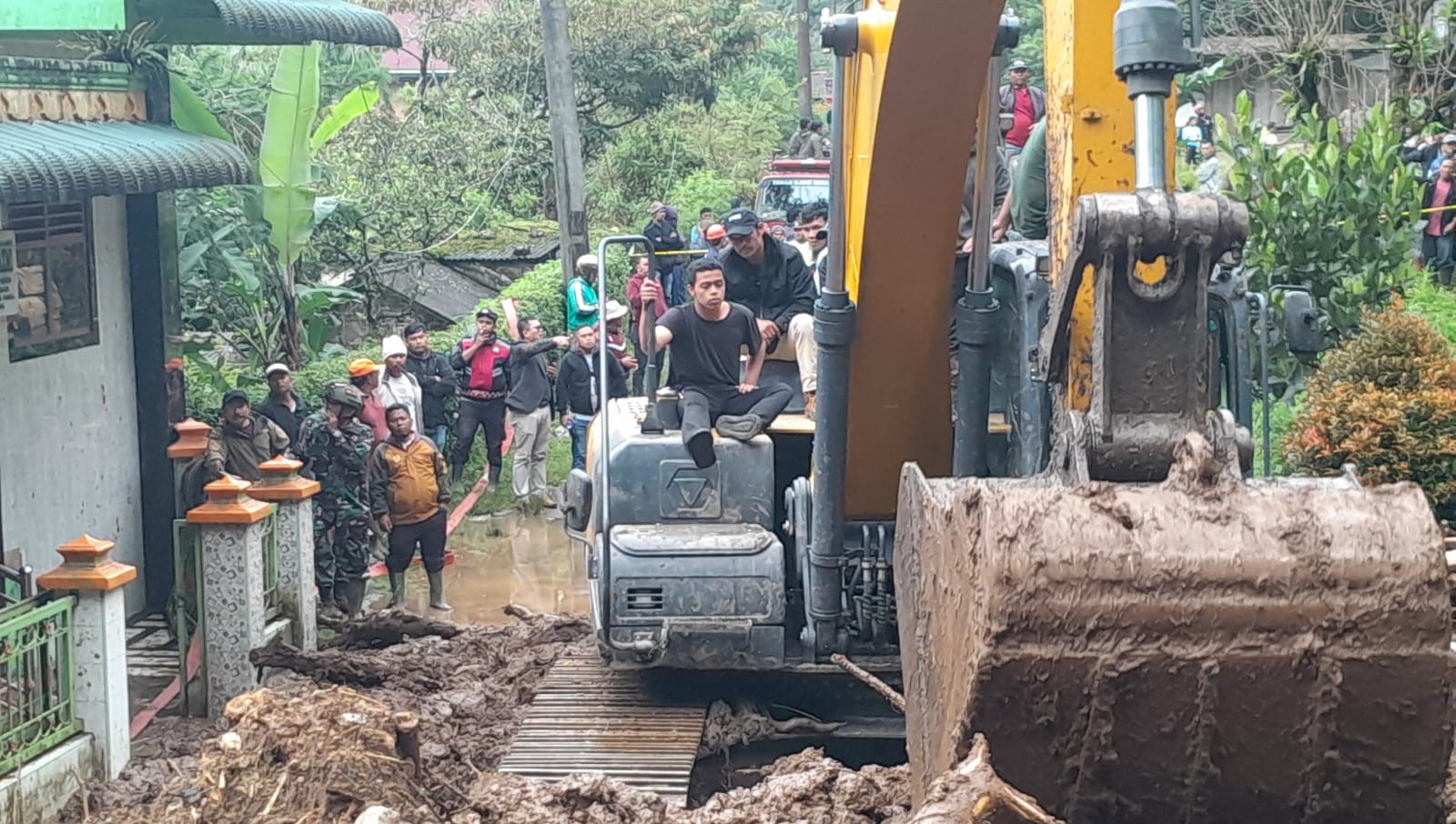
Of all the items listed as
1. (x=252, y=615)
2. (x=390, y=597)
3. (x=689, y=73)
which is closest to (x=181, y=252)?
(x=390, y=597)

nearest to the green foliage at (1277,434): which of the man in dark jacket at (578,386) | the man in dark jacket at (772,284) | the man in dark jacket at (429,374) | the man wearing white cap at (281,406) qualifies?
the man in dark jacket at (772,284)

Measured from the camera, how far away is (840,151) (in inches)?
237

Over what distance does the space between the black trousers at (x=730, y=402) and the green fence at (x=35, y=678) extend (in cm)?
264

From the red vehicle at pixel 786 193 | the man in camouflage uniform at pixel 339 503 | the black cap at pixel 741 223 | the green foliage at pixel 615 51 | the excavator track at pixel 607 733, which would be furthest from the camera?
the green foliage at pixel 615 51

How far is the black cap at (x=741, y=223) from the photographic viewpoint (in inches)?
307

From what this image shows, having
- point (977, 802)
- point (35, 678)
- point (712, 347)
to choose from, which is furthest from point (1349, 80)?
point (977, 802)

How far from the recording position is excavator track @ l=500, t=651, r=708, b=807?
638 cm

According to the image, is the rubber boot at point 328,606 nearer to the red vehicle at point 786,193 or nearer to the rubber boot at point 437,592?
the rubber boot at point 437,592

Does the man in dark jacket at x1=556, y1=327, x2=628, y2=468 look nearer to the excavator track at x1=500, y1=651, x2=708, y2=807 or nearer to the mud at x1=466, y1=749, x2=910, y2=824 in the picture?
the excavator track at x1=500, y1=651, x2=708, y2=807

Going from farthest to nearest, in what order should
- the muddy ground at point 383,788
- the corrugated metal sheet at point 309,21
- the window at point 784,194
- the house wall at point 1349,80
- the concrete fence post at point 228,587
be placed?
the house wall at point 1349,80 → the window at point 784,194 → the corrugated metal sheet at point 309,21 → the concrete fence post at point 228,587 → the muddy ground at point 383,788

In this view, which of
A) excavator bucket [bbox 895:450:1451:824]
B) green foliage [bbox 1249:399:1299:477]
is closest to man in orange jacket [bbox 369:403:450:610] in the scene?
green foliage [bbox 1249:399:1299:477]

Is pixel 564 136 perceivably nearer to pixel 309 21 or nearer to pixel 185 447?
pixel 309 21

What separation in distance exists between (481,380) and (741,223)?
6037mm

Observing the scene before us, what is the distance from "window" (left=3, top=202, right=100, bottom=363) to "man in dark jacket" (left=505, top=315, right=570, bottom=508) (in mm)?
3783
